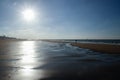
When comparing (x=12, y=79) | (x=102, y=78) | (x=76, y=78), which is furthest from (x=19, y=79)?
(x=102, y=78)

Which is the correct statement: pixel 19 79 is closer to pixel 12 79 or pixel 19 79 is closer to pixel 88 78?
pixel 12 79

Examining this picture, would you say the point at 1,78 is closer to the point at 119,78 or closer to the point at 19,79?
the point at 19,79

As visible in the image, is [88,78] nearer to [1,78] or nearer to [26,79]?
[26,79]

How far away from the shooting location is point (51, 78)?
29.2 ft

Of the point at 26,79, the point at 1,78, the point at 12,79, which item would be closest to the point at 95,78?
the point at 26,79

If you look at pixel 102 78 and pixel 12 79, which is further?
pixel 102 78

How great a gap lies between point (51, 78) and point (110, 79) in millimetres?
3831

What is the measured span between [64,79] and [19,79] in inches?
112

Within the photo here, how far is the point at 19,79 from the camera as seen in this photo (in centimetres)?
860

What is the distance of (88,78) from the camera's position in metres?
8.98

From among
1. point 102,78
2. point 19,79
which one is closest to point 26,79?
point 19,79

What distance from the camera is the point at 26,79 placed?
8656 mm

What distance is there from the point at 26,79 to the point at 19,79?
433 mm

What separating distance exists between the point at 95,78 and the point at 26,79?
4503 mm
